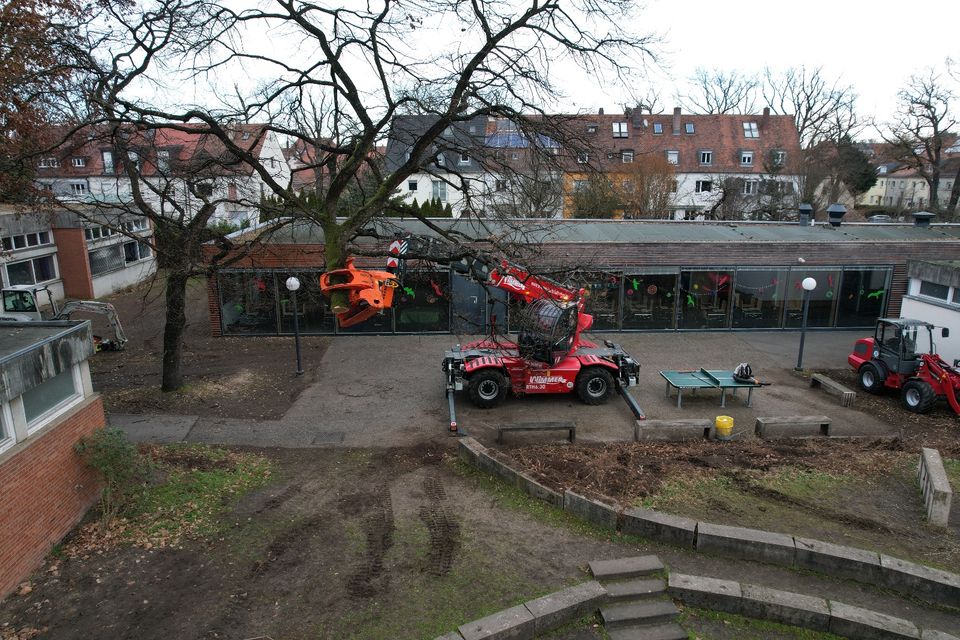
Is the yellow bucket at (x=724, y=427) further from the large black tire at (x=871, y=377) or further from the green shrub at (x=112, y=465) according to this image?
the green shrub at (x=112, y=465)

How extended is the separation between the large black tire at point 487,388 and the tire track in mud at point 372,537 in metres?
3.96

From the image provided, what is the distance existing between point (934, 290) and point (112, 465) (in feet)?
62.9

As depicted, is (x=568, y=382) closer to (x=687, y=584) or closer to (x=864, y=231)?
(x=687, y=584)

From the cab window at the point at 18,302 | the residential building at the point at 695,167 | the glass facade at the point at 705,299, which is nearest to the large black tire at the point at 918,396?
the glass facade at the point at 705,299

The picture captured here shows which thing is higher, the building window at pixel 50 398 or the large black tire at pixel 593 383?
the building window at pixel 50 398

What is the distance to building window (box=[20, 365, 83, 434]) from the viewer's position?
7.57 meters

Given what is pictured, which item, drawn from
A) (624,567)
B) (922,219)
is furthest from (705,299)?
(624,567)

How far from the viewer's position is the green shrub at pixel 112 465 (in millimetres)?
8312

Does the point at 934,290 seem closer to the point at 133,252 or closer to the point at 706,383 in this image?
the point at 706,383

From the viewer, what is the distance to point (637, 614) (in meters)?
6.71

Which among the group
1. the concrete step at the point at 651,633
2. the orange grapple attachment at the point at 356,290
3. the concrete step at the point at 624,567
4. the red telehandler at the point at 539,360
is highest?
the orange grapple attachment at the point at 356,290

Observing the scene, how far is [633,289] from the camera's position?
19.8m

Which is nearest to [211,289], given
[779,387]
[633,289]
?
[633,289]

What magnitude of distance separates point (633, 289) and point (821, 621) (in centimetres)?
1395
